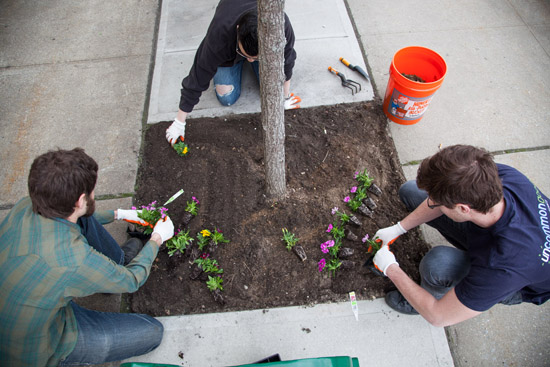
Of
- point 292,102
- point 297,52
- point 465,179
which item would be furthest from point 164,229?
point 297,52

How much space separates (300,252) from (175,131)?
1560 millimetres

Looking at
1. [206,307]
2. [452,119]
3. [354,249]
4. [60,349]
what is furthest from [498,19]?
[60,349]

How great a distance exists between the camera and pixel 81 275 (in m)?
1.76

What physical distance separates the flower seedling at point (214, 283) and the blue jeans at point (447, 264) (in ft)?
4.58

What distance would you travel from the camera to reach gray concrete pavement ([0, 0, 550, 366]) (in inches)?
92.5

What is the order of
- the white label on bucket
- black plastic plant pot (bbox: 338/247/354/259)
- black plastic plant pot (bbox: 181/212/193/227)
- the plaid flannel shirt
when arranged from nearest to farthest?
the plaid flannel shirt
black plastic plant pot (bbox: 338/247/354/259)
black plastic plant pot (bbox: 181/212/193/227)
the white label on bucket

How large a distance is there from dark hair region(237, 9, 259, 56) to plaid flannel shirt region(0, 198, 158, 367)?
1.63m

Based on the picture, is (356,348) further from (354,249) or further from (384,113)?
(384,113)

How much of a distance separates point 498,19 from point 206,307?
15.5 feet

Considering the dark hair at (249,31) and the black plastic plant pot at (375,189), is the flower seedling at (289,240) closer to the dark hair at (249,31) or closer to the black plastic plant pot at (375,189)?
the black plastic plant pot at (375,189)

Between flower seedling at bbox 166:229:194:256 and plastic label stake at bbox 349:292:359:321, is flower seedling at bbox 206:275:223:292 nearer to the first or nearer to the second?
flower seedling at bbox 166:229:194:256

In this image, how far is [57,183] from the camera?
1.70 meters

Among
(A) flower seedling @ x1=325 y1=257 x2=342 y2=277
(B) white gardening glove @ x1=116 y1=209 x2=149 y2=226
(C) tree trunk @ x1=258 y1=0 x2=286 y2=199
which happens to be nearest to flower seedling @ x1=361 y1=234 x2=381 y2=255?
(A) flower seedling @ x1=325 y1=257 x2=342 y2=277

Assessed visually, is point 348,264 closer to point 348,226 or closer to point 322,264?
point 322,264
